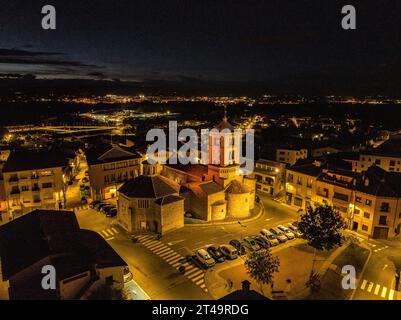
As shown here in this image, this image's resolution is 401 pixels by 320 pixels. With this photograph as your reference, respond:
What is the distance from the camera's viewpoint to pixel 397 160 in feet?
176

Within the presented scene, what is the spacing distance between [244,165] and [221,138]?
9816mm

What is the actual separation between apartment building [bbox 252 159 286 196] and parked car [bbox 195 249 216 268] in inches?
876

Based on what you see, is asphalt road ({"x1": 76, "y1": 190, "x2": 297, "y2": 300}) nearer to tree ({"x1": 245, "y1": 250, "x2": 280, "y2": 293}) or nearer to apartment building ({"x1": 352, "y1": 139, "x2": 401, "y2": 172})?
tree ({"x1": 245, "y1": 250, "x2": 280, "y2": 293})

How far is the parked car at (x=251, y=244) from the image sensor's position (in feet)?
112

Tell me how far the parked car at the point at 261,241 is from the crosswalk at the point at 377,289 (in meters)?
9.97

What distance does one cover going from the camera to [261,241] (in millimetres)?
35406

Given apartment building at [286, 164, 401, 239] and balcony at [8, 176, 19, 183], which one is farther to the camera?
balcony at [8, 176, 19, 183]

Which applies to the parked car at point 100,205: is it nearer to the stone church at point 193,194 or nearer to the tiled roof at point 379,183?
the stone church at point 193,194

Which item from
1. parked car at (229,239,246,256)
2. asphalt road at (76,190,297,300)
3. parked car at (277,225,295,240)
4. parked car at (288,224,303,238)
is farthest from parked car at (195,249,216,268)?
parked car at (288,224,303,238)

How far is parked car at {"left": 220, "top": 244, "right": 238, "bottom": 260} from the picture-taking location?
3244 cm

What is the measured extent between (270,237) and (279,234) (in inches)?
63.9

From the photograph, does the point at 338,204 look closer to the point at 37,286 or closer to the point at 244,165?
the point at 244,165

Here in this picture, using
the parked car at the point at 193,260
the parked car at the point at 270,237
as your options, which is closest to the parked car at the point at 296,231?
the parked car at the point at 270,237

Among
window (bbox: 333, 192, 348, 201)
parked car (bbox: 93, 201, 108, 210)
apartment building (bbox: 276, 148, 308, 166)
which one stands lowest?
parked car (bbox: 93, 201, 108, 210)
